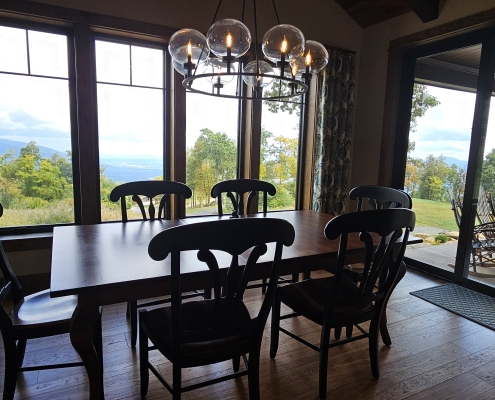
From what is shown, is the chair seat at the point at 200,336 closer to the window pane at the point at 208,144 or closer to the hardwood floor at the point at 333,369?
the hardwood floor at the point at 333,369

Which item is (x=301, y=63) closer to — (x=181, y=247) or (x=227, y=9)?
(x=181, y=247)

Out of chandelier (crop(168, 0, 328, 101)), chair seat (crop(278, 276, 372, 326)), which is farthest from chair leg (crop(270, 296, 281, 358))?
chandelier (crop(168, 0, 328, 101))

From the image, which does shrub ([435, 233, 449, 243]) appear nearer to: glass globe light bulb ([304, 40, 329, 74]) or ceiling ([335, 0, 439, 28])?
ceiling ([335, 0, 439, 28])

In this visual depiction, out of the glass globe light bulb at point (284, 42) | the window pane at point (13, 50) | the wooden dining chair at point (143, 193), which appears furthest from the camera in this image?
the window pane at point (13, 50)

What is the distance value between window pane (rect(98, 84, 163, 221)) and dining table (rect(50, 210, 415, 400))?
4.12ft

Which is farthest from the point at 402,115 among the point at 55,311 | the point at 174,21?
the point at 55,311

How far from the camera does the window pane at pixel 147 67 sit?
3271mm

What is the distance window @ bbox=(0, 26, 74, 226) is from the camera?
9.45 feet

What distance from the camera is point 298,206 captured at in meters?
4.25

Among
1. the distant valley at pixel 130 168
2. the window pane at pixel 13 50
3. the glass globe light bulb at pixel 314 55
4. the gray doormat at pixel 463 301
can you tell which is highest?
the window pane at pixel 13 50

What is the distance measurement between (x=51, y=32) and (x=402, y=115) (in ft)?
11.5

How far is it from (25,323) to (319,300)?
143 cm

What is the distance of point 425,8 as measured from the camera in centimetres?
336

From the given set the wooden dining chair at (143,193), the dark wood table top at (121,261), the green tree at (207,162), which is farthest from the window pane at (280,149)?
the dark wood table top at (121,261)
